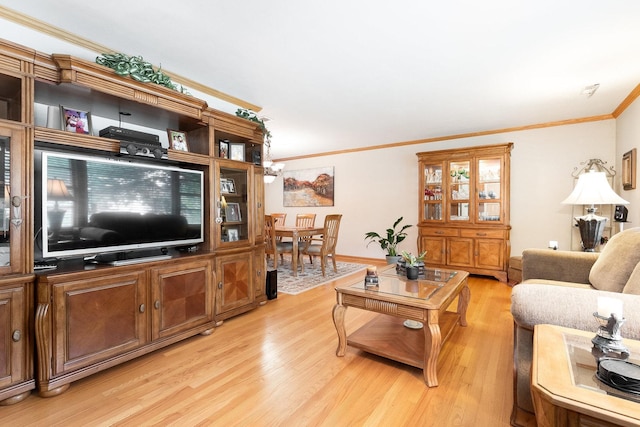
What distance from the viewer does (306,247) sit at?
16.1ft

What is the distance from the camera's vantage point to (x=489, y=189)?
4.43 metres

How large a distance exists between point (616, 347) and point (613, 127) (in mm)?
4394

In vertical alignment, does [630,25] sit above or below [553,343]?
above

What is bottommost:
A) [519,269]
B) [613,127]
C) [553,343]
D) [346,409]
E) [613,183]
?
[346,409]

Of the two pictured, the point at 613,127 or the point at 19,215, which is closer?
the point at 19,215

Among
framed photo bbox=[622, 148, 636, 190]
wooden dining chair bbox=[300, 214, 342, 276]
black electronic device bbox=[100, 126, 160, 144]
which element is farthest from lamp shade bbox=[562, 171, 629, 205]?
black electronic device bbox=[100, 126, 160, 144]

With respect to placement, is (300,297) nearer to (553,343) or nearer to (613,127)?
(553,343)

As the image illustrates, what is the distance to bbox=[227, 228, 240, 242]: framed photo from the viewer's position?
2902 mm

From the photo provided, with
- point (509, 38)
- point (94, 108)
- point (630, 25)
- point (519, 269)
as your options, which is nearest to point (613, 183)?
point (519, 269)

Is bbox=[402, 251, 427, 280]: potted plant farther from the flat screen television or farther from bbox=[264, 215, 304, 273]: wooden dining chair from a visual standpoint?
bbox=[264, 215, 304, 273]: wooden dining chair

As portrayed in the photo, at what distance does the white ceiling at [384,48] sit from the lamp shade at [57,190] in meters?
1.07

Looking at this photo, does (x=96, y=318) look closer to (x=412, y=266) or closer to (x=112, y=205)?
(x=112, y=205)

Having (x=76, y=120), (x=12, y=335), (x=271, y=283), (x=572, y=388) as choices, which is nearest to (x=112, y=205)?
(x=76, y=120)

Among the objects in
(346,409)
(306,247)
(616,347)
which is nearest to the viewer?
(616,347)
